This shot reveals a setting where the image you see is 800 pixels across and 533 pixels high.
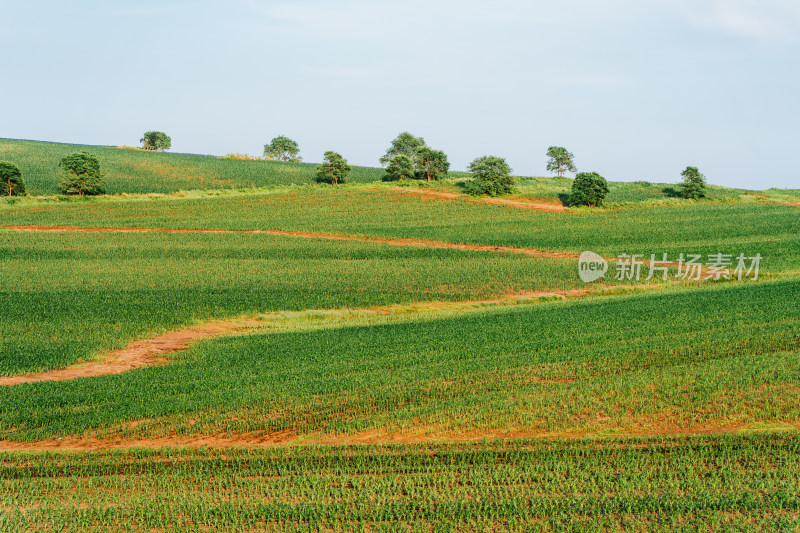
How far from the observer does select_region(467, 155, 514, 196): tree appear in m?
79.9

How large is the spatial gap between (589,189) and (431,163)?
23014mm

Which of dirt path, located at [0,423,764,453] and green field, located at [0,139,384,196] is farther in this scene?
green field, located at [0,139,384,196]

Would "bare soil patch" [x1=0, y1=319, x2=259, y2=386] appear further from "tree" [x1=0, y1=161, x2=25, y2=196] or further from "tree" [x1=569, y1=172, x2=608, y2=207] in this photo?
"tree" [x1=569, y1=172, x2=608, y2=207]

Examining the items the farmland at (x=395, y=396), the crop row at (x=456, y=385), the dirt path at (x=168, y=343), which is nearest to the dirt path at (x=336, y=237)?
the farmland at (x=395, y=396)

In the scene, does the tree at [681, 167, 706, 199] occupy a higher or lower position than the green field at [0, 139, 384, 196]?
higher

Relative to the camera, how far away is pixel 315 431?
51.6 ft

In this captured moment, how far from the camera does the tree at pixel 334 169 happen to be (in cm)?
A: 8775

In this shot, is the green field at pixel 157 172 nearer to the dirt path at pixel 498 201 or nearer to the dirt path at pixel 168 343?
the dirt path at pixel 498 201

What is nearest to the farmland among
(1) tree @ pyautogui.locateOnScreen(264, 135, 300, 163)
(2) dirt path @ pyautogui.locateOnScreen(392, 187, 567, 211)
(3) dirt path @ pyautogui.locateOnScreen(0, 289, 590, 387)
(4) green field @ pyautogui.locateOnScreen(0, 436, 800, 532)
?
(4) green field @ pyautogui.locateOnScreen(0, 436, 800, 532)

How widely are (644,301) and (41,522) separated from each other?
88.1 feet

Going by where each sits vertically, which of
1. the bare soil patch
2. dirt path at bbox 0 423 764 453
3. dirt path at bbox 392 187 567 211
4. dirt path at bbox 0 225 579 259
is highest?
dirt path at bbox 392 187 567 211

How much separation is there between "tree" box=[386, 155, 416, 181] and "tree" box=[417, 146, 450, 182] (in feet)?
5.59

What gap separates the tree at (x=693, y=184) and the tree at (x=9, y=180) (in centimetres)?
7864

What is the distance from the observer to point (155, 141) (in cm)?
13288
